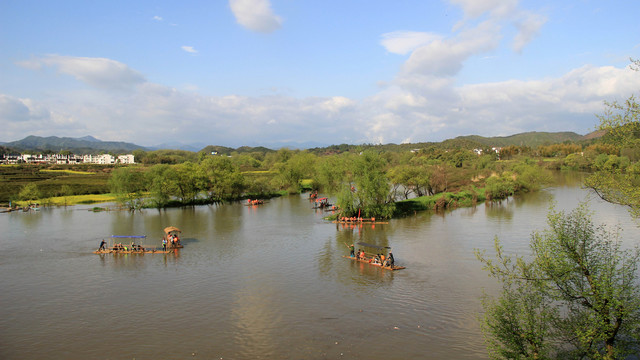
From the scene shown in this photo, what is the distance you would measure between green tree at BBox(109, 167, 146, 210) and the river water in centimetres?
1657

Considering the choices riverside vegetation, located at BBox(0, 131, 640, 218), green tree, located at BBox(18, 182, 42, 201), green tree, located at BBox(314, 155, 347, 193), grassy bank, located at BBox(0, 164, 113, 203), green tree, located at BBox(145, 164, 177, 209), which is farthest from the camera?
grassy bank, located at BBox(0, 164, 113, 203)

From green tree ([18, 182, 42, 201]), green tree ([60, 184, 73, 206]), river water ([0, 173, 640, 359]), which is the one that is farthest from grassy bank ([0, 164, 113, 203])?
river water ([0, 173, 640, 359])

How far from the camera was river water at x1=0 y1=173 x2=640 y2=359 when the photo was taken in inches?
779

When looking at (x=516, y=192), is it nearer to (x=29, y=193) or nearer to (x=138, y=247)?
(x=138, y=247)

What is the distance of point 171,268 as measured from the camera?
32.8 m

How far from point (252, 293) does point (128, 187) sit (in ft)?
162

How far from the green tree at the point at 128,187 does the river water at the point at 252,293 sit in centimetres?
1657

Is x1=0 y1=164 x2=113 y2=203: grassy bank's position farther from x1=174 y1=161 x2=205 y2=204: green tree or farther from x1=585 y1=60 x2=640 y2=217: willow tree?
x1=585 y1=60 x2=640 y2=217: willow tree

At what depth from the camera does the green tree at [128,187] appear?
66.4m

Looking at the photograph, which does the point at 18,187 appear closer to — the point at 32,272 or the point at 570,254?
the point at 32,272

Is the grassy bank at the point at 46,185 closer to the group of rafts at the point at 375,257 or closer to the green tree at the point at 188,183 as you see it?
the green tree at the point at 188,183

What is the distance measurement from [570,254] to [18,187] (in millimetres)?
98824

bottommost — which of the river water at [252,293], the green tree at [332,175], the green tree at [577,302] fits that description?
the river water at [252,293]

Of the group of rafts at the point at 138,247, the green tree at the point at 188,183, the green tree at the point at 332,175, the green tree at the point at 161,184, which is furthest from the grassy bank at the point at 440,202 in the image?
the green tree at the point at 161,184
